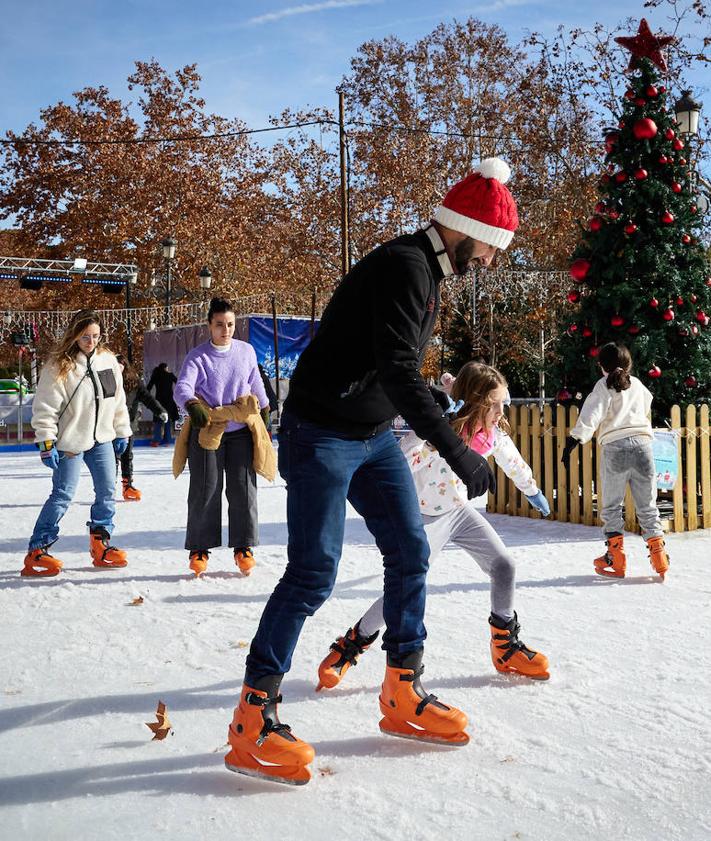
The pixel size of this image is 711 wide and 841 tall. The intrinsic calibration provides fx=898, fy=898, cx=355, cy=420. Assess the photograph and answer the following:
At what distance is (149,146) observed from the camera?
31547mm

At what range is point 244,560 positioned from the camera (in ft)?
19.8

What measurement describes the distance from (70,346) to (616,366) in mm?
3835

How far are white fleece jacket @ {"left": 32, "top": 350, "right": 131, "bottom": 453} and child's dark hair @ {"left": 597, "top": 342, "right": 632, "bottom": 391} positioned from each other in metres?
3.51

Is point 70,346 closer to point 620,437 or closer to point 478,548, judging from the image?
point 478,548

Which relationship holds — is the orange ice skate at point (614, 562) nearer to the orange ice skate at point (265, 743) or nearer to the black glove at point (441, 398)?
the black glove at point (441, 398)

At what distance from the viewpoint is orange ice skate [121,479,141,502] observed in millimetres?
10180

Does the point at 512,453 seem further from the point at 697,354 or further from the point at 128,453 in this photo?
the point at 128,453

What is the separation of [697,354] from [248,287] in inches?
1062

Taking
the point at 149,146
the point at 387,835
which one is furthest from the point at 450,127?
the point at 387,835

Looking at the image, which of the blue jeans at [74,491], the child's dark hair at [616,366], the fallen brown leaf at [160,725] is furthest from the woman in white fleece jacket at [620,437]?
the fallen brown leaf at [160,725]

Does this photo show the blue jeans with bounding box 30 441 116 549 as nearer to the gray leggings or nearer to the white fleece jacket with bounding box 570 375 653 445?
the gray leggings

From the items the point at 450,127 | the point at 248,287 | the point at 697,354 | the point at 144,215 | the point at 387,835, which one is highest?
the point at 450,127

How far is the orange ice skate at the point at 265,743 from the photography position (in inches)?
107

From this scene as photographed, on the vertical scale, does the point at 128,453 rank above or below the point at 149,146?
below
